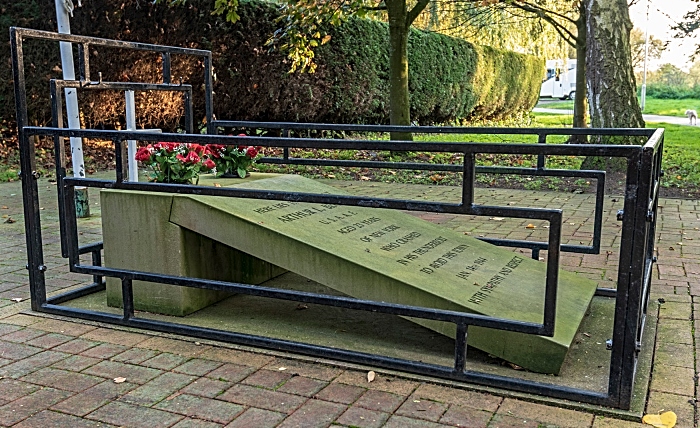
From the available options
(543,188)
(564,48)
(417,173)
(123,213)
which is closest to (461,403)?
(123,213)

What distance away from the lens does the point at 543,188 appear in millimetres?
9500

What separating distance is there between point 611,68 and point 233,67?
6.61m

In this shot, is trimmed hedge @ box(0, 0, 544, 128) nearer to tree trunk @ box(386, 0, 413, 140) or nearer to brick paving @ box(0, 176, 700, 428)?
tree trunk @ box(386, 0, 413, 140)

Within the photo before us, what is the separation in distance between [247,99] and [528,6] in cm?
829

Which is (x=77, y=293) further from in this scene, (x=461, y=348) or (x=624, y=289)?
(x=624, y=289)

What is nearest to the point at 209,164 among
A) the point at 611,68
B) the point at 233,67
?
the point at 611,68

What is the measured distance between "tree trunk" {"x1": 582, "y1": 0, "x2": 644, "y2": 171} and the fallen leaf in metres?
7.78

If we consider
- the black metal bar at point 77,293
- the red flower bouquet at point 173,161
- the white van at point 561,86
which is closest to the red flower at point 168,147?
the red flower bouquet at point 173,161

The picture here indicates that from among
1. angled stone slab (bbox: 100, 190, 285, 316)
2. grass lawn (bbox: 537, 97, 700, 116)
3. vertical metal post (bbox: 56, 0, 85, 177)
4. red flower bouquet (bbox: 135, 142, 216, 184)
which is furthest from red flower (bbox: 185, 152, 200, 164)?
grass lawn (bbox: 537, 97, 700, 116)

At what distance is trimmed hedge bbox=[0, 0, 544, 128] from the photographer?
11.3 metres

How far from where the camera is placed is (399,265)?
3479 millimetres

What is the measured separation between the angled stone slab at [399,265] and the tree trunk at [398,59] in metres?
8.82

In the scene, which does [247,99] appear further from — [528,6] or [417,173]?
[528,6]

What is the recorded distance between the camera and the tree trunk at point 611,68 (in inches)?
394
